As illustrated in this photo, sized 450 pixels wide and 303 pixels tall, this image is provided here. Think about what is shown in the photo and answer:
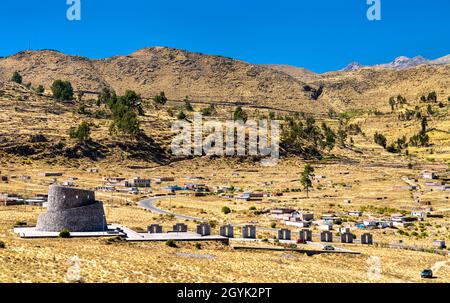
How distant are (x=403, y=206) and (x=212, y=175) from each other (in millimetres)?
42334

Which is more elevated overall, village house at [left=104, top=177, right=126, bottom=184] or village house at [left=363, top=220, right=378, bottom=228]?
village house at [left=104, top=177, right=126, bottom=184]

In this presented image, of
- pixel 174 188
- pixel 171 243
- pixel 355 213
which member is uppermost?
pixel 174 188

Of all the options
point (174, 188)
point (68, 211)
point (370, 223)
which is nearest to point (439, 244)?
point (370, 223)

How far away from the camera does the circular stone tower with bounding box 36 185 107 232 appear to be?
3950 cm

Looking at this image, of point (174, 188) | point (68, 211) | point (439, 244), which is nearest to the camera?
point (68, 211)

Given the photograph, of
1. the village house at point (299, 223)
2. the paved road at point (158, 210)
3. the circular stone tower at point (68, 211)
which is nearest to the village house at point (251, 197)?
the paved road at point (158, 210)

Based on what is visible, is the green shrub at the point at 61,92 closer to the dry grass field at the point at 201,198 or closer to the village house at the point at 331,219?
the dry grass field at the point at 201,198

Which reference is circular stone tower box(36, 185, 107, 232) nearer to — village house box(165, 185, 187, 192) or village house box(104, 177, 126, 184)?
village house box(165, 185, 187, 192)

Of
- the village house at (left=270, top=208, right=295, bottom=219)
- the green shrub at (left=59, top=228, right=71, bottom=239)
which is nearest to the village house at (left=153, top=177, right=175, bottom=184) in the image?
the village house at (left=270, top=208, right=295, bottom=219)

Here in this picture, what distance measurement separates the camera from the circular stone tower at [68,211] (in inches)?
1555

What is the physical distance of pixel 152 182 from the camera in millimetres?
98625

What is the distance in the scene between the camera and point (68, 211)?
3962 cm

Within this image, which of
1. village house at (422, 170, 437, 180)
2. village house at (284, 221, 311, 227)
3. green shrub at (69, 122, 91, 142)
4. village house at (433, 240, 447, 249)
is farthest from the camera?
green shrub at (69, 122, 91, 142)

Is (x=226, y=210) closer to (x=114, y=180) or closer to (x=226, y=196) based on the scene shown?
(x=226, y=196)
